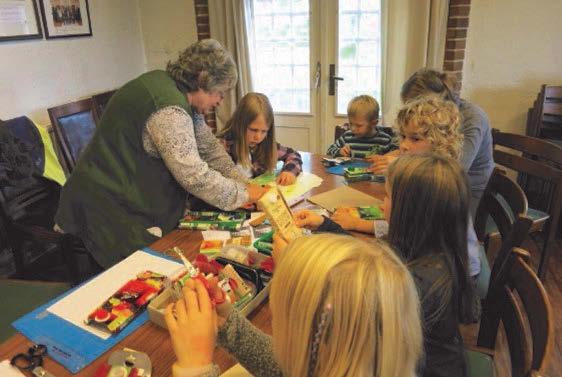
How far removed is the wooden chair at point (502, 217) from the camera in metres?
1.27

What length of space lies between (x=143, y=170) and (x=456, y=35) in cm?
262

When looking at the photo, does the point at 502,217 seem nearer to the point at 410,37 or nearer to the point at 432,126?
the point at 432,126

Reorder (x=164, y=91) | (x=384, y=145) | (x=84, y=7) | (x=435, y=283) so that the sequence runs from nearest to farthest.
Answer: (x=435, y=283) < (x=164, y=91) < (x=384, y=145) < (x=84, y=7)

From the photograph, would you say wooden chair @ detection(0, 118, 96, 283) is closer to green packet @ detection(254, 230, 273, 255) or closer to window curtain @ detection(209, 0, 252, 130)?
green packet @ detection(254, 230, 273, 255)

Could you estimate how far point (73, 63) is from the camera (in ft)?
10.7

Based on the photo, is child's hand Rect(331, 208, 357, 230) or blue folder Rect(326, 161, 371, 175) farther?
blue folder Rect(326, 161, 371, 175)

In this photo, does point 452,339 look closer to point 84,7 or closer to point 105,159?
point 105,159

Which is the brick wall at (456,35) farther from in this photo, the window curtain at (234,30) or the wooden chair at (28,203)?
the wooden chair at (28,203)

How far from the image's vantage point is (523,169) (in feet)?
6.89

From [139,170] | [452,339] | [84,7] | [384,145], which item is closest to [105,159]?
[139,170]

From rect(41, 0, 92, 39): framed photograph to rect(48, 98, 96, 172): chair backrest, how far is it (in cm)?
61

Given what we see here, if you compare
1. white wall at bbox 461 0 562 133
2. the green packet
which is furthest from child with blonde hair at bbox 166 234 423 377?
white wall at bbox 461 0 562 133

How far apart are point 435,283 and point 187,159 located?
Result: 0.85 meters

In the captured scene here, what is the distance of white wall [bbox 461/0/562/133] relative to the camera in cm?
299
